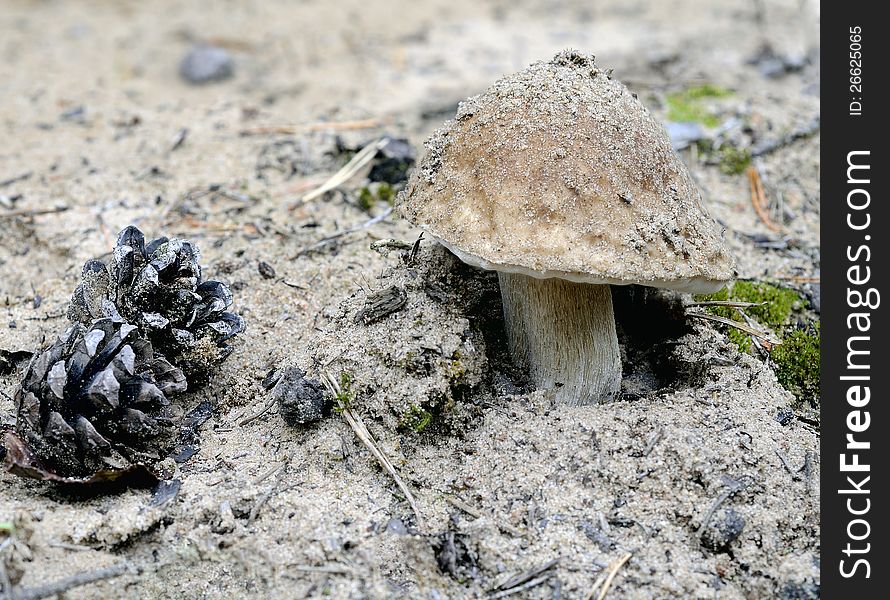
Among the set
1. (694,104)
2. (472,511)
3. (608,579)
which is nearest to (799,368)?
(608,579)

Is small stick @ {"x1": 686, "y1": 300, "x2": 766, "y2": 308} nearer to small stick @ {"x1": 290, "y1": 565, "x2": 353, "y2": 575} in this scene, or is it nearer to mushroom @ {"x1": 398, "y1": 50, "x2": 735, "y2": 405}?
mushroom @ {"x1": 398, "y1": 50, "x2": 735, "y2": 405}

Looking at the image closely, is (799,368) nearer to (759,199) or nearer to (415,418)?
(415,418)

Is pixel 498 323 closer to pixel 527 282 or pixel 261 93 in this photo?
pixel 527 282

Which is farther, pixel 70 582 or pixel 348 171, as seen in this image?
pixel 348 171

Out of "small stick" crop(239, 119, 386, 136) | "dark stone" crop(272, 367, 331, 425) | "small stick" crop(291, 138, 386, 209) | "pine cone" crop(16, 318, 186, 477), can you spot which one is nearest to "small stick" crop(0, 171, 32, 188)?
"small stick" crop(239, 119, 386, 136)

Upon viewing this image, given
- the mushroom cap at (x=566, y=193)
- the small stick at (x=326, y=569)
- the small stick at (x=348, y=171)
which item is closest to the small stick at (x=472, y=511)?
the small stick at (x=326, y=569)

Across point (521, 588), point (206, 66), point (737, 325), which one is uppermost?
point (206, 66)

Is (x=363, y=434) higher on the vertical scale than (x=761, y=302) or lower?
lower
